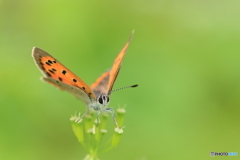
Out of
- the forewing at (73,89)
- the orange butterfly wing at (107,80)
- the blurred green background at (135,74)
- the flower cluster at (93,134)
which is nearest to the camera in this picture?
the flower cluster at (93,134)

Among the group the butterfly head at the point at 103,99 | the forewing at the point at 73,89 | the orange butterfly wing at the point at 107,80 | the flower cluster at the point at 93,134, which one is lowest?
the flower cluster at the point at 93,134

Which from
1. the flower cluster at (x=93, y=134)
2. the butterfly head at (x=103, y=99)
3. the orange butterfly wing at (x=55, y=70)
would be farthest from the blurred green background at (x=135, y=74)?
the orange butterfly wing at (x=55, y=70)

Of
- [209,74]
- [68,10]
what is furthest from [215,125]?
[68,10]

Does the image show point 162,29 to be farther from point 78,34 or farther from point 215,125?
point 215,125

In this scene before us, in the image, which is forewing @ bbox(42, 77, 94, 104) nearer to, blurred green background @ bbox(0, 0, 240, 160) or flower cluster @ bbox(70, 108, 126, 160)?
flower cluster @ bbox(70, 108, 126, 160)

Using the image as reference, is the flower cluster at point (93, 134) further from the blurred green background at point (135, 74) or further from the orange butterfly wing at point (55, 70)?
the blurred green background at point (135, 74)
